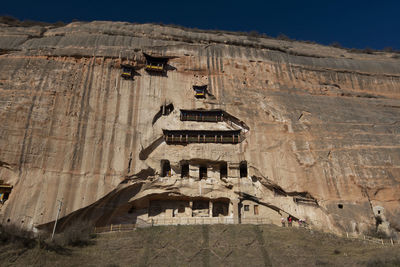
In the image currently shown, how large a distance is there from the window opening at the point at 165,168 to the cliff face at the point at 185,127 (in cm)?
62

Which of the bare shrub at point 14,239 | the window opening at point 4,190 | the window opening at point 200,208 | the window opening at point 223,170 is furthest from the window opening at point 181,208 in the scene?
the window opening at point 4,190

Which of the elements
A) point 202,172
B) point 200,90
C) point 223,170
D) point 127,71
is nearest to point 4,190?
point 127,71

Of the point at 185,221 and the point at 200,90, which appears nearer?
the point at 185,221

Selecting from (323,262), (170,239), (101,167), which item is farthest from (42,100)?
(323,262)

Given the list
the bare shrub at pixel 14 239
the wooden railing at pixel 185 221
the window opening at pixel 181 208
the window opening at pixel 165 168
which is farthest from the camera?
the window opening at pixel 181 208

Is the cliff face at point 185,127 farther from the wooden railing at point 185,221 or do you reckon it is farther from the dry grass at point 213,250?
the dry grass at point 213,250

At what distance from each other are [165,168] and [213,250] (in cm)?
957

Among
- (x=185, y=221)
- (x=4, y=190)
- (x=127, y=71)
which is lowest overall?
(x=185, y=221)

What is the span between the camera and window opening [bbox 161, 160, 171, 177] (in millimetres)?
24078

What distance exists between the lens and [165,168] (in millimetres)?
24828

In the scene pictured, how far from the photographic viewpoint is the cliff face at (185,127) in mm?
20672

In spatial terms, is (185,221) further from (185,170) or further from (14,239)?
(14,239)

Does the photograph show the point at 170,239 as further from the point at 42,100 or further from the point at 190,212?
the point at 42,100

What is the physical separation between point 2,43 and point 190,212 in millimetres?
22019
